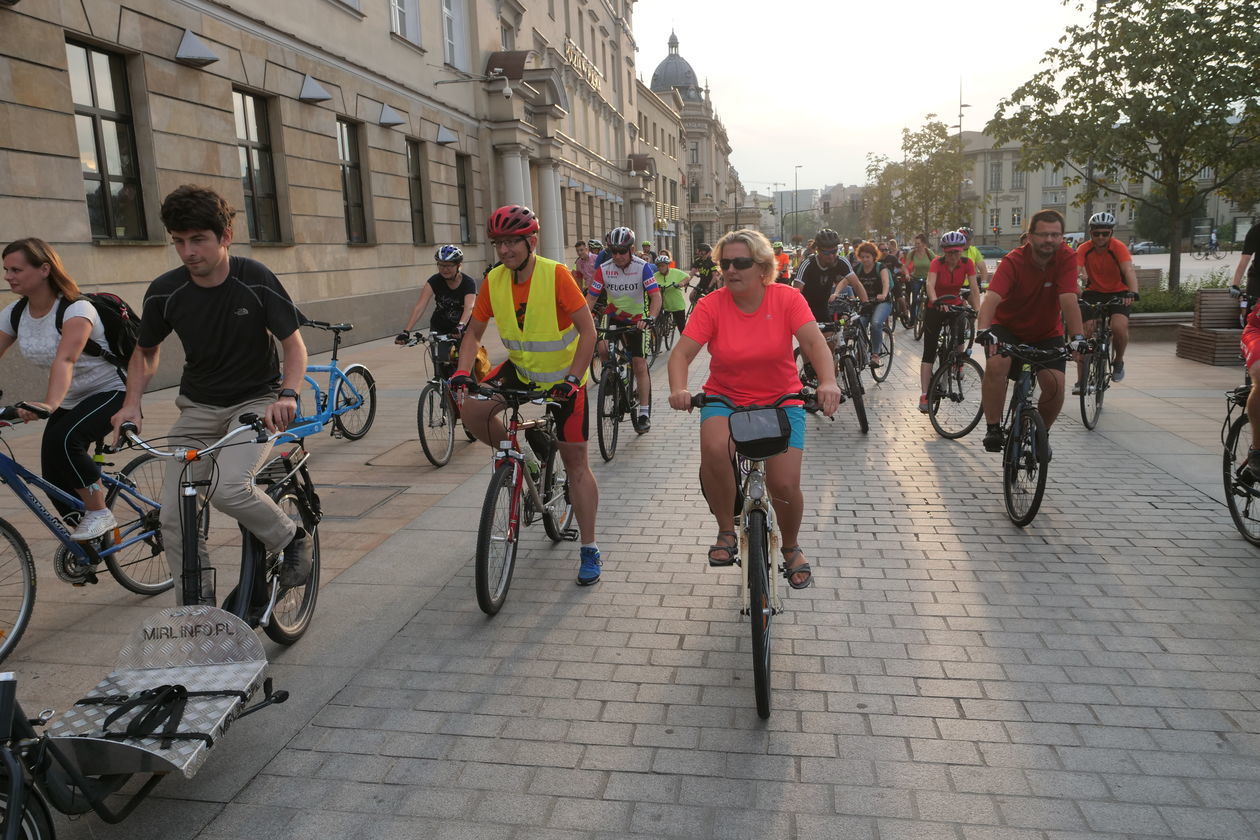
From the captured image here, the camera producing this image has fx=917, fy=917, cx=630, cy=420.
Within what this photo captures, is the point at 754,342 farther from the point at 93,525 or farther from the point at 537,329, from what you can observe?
the point at 93,525

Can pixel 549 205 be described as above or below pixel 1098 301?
above

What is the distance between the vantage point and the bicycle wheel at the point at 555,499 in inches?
197

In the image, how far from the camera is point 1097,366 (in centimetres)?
865

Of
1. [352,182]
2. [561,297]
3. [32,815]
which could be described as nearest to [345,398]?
[561,297]

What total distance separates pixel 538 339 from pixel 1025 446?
122 inches

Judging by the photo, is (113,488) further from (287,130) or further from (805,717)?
(287,130)

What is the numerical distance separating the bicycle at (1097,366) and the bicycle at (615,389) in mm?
4041

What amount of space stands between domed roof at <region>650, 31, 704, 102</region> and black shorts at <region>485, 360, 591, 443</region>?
107 m

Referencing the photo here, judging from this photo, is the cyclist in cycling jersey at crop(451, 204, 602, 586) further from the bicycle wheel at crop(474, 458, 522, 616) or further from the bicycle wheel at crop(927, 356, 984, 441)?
the bicycle wheel at crop(927, 356, 984, 441)

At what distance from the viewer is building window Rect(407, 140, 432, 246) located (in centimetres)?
2030

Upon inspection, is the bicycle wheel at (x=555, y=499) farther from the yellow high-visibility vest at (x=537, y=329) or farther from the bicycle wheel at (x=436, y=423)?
the bicycle wheel at (x=436, y=423)

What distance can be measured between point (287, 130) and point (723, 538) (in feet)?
43.7

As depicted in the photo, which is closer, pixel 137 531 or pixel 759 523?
pixel 759 523

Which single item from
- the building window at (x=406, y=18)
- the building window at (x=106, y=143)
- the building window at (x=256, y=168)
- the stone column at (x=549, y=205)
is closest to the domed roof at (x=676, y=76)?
the stone column at (x=549, y=205)
